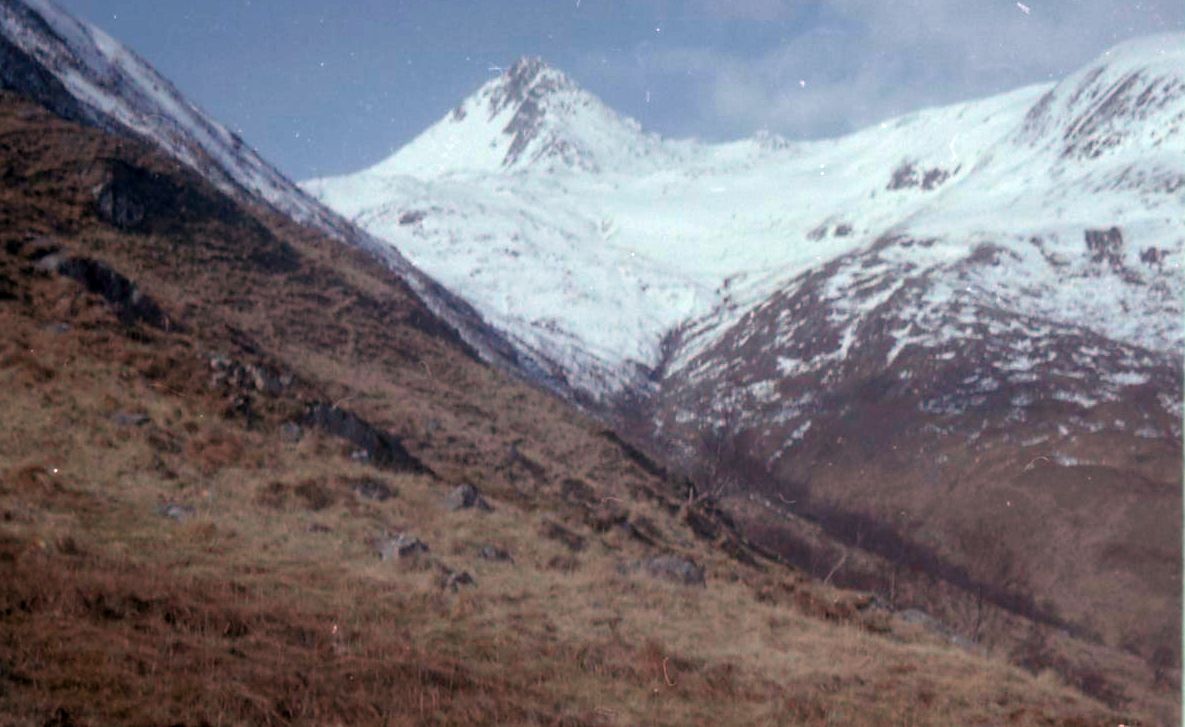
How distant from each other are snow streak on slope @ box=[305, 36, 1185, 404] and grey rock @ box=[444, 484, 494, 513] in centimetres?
6042

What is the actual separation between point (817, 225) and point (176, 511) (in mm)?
133473

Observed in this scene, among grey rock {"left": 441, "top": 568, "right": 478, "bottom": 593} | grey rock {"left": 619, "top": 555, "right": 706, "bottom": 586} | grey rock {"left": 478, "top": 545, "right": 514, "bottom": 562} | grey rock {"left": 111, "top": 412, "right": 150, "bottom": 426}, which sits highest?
grey rock {"left": 619, "top": 555, "right": 706, "bottom": 586}

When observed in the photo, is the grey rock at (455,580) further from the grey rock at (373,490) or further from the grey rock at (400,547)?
the grey rock at (373,490)

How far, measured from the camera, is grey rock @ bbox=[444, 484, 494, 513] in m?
18.8

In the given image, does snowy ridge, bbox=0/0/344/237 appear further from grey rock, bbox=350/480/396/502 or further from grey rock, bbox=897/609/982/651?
grey rock, bbox=897/609/982/651

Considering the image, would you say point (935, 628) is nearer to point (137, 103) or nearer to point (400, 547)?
point (400, 547)

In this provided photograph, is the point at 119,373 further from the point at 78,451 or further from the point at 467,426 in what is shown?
the point at 467,426

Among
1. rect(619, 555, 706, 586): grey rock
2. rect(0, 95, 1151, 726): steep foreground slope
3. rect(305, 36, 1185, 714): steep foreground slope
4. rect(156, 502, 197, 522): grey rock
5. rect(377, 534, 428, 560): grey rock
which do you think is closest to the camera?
rect(0, 95, 1151, 726): steep foreground slope

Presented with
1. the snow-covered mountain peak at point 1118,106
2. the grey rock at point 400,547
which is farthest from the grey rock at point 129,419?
the snow-covered mountain peak at point 1118,106

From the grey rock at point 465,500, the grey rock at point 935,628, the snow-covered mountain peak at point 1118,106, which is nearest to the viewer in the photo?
the grey rock at point 465,500

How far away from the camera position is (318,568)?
13070 millimetres

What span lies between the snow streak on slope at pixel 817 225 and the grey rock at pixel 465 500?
60.4 meters

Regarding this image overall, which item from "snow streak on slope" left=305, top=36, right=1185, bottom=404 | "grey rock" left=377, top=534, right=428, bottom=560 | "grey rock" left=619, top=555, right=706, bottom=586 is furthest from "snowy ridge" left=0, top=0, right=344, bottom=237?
"grey rock" left=619, top=555, right=706, bottom=586

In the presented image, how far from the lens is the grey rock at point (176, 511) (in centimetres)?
1383
